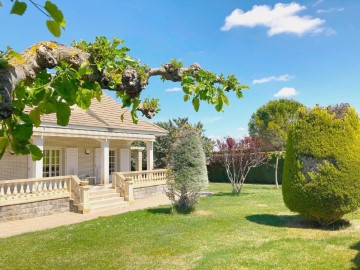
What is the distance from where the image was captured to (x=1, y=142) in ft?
6.61

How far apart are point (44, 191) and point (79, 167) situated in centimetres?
633

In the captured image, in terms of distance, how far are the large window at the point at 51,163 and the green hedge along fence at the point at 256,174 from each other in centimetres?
1811

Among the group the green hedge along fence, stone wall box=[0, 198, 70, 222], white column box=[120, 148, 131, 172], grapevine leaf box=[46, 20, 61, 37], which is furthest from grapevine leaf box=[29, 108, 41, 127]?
the green hedge along fence

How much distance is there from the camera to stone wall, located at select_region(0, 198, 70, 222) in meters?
14.2

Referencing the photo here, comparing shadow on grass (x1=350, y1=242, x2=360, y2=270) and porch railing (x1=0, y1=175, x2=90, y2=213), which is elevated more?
porch railing (x1=0, y1=175, x2=90, y2=213)

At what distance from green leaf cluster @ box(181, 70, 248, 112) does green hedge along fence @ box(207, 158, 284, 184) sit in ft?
95.4

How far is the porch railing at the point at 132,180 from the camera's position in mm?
19625

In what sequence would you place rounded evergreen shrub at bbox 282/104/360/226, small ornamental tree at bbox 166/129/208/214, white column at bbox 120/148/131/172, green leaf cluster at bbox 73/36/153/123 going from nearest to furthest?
green leaf cluster at bbox 73/36/153/123 < rounded evergreen shrub at bbox 282/104/360/226 < small ornamental tree at bbox 166/129/208/214 < white column at bbox 120/148/131/172

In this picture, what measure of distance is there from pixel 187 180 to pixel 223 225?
3377mm

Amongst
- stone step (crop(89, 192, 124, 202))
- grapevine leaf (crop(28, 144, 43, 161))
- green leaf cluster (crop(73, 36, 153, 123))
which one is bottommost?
stone step (crop(89, 192, 124, 202))

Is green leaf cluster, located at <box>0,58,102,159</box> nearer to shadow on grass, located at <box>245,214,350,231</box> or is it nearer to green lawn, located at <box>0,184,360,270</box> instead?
green lawn, located at <box>0,184,360,270</box>

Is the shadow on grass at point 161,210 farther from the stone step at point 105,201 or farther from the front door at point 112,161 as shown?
the front door at point 112,161

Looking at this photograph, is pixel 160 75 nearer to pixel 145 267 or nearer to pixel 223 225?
pixel 145 267

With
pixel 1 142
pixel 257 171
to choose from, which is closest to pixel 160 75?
pixel 1 142
